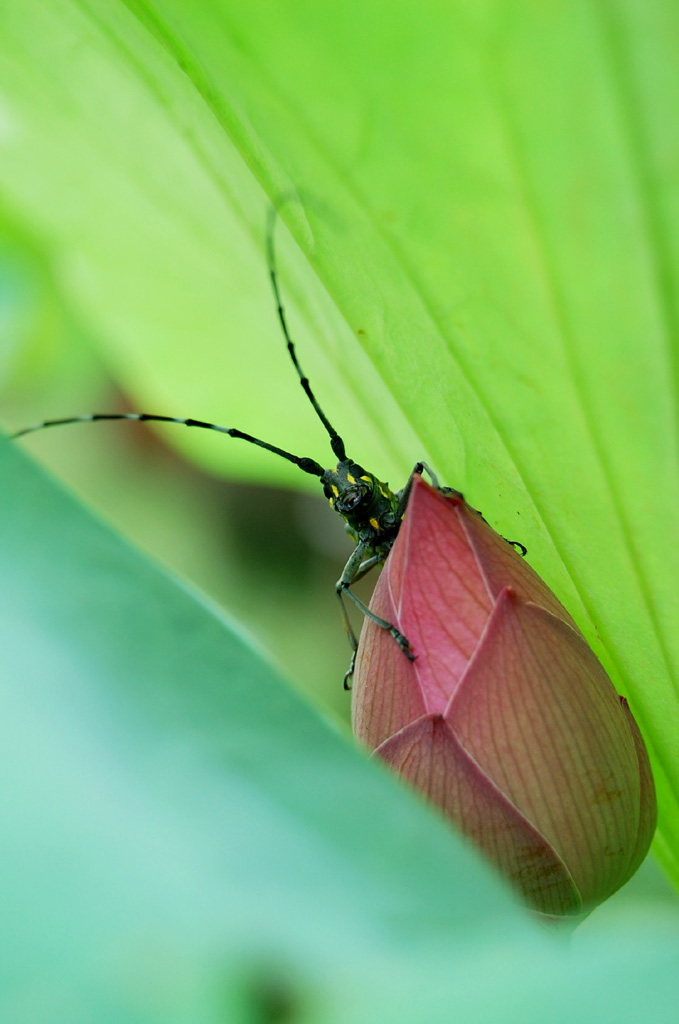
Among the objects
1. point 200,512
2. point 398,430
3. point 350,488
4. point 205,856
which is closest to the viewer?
point 205,856

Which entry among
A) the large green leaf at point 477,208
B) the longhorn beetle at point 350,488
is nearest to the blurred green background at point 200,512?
the longhorn beetle at point 350,488

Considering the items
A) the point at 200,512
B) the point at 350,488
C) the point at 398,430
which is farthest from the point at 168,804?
the point at 200,512

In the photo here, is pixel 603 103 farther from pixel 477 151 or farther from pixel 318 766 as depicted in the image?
pixel 318 766

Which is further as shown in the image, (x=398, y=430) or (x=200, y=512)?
(x=200, y=512)

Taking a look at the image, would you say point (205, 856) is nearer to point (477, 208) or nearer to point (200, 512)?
point (477, 208)

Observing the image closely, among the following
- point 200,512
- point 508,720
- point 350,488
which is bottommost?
point 508,720

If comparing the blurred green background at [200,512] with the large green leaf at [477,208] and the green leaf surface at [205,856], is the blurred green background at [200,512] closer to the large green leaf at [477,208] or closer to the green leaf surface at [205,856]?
the large green leaf at [477,208]
